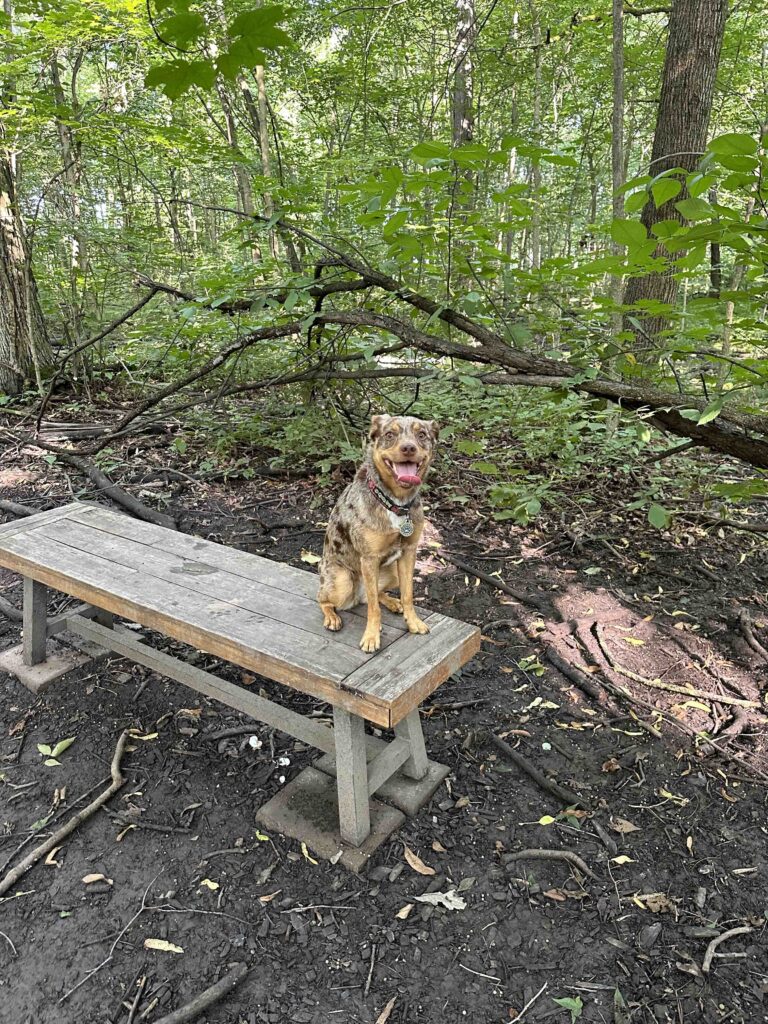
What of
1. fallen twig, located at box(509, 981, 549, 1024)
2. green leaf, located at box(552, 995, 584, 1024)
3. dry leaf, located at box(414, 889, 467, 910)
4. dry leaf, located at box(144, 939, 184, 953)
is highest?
green leaf, located at box(552, 995, 584, 1024)

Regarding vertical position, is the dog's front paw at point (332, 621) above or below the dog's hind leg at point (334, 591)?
below

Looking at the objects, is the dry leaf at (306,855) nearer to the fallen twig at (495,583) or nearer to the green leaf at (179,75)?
the fallen twig at (495,583)

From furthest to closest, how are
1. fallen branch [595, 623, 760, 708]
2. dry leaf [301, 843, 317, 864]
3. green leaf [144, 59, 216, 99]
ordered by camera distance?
fallen branch [595, 623, 760, 708] → dry leaf [301, 843, 317, 864] → green leaf [144, 59, 216, 99]

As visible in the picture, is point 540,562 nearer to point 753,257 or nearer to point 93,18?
point 753,257

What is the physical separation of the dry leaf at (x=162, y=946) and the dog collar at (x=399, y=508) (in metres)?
1.70

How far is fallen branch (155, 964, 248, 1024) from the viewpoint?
6.26ft

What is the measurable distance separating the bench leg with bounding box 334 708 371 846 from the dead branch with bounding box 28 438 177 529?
3.05 metres

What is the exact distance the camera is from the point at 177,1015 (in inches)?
75.3

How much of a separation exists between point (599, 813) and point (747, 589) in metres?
2.35

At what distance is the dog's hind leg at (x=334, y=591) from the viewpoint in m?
2.67

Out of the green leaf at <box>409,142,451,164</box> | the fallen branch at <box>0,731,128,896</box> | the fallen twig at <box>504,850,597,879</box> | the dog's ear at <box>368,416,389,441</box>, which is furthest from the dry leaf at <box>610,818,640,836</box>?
the green leaf at <box>409,142,451,164</box>

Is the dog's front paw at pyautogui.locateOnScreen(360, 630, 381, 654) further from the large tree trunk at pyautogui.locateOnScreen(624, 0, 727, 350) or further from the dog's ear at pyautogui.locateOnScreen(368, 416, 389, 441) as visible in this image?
the large tree trunk at pyautogui.locateOnScreen(624, 0, 727, 350)

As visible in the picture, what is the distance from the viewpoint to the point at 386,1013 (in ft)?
6.43

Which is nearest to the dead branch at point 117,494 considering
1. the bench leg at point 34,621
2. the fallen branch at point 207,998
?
the bench leg at point 34,621
